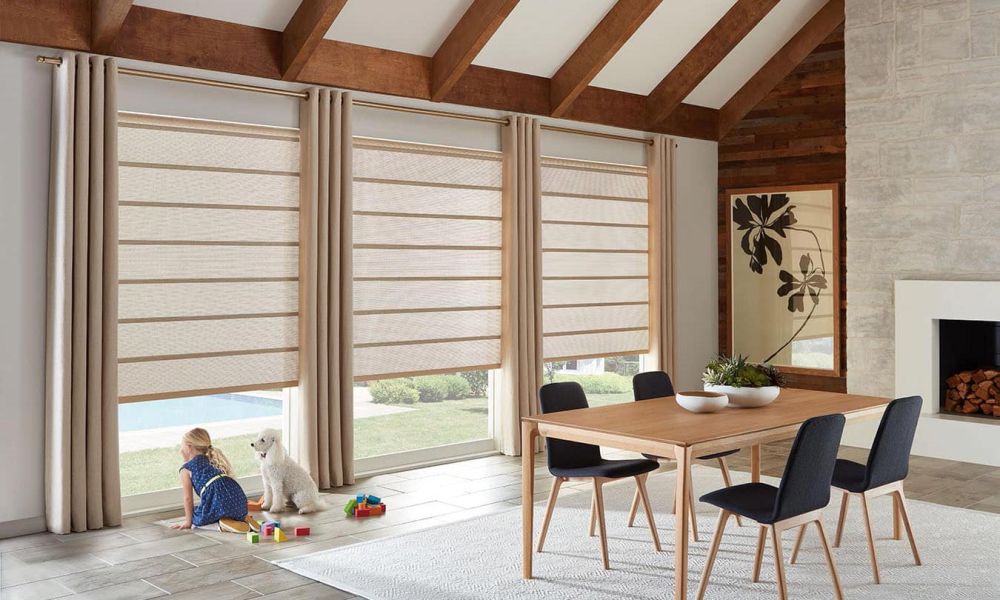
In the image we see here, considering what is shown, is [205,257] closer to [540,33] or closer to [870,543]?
[540,33]

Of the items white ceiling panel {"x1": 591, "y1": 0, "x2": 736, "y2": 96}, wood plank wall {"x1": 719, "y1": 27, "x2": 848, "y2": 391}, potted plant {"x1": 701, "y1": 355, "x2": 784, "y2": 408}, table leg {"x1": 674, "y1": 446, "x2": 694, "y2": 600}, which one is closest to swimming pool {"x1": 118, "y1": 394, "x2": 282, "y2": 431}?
potted plant {"x1": 701, "y1": 355, "x2": 784, "y2": 408}

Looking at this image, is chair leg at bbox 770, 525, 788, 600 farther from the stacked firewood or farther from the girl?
the stacked firewood

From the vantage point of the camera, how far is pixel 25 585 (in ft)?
14.3

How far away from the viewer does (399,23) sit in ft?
21.2

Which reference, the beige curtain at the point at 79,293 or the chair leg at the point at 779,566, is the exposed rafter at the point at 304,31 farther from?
the chair leg at the point at 779,566

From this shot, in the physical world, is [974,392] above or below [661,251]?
below

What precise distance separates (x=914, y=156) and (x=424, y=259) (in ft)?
12.3

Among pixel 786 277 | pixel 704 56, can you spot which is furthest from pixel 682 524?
pixel 786 277

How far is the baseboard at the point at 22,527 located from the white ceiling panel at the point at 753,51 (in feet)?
20.2

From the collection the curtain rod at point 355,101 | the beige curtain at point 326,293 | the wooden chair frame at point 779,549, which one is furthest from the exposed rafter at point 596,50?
the wooden chair frame at point 779,549

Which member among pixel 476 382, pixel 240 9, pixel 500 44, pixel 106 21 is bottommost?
pixel 476 382

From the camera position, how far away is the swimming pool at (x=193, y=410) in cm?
589

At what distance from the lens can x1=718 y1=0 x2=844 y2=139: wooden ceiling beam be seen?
8.24 meters

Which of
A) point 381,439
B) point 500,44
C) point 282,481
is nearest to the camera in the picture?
point 282,481
